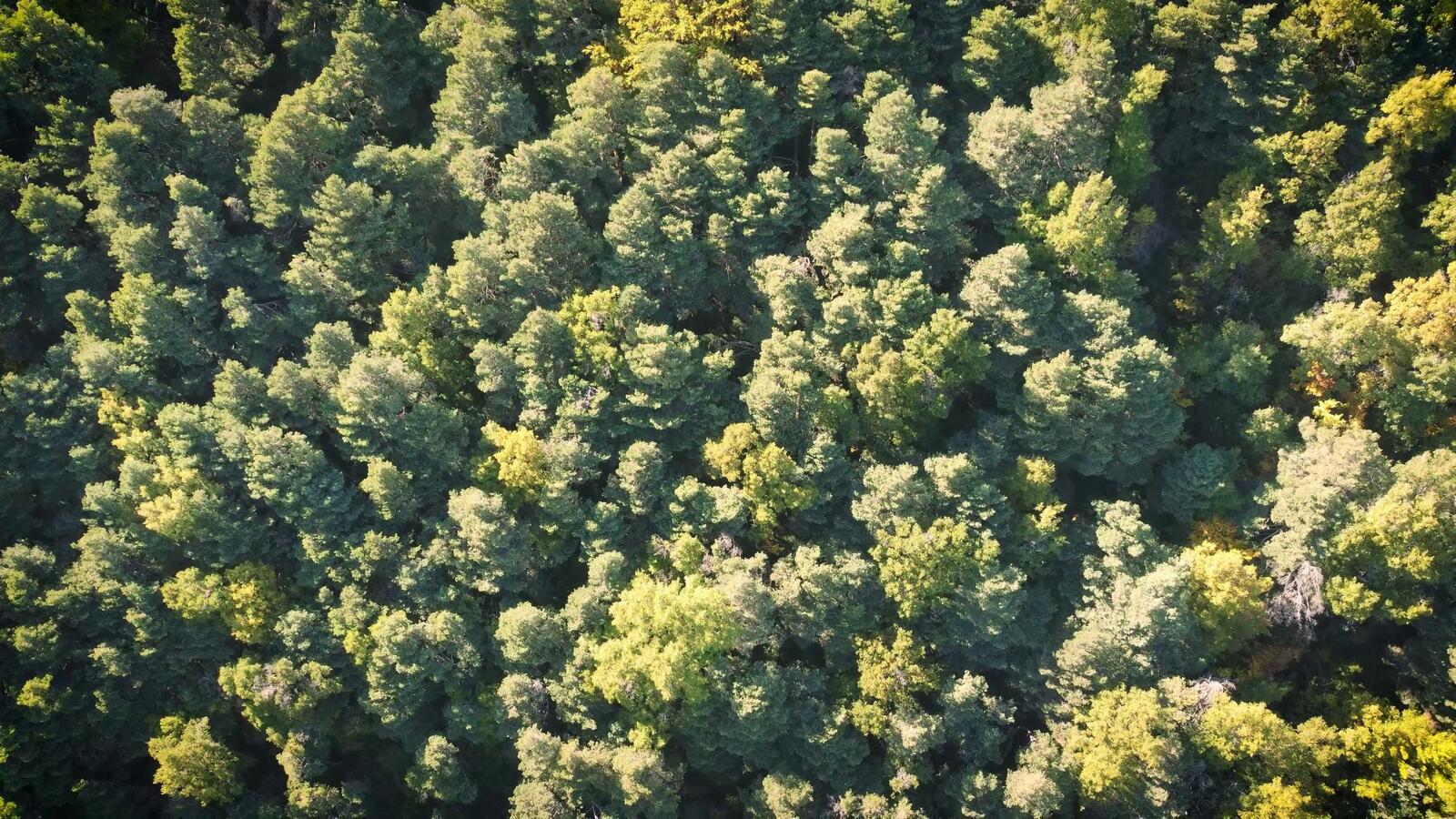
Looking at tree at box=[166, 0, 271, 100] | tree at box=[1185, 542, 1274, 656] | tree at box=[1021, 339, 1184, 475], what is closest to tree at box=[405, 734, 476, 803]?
tree at box=[1021, 339, 1184, 475]

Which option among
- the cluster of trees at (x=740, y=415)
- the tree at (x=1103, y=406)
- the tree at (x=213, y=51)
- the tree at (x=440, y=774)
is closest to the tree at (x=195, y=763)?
the cluster of trees at (x=740, y=415)

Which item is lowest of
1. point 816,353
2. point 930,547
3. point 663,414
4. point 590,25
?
point 930,547

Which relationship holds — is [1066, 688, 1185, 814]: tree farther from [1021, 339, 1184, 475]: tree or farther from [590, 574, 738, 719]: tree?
[590, 574, 738, 719]: tree

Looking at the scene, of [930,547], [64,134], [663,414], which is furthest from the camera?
[64,134]

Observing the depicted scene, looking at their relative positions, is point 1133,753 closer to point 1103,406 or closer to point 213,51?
point 1103,406

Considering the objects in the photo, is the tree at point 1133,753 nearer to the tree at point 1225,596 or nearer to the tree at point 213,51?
the tree at point 1225,596

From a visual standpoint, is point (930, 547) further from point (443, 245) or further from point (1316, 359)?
point (443, 245)

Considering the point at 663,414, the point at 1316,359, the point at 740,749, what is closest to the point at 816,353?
the point at 663,414

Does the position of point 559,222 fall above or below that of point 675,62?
below
